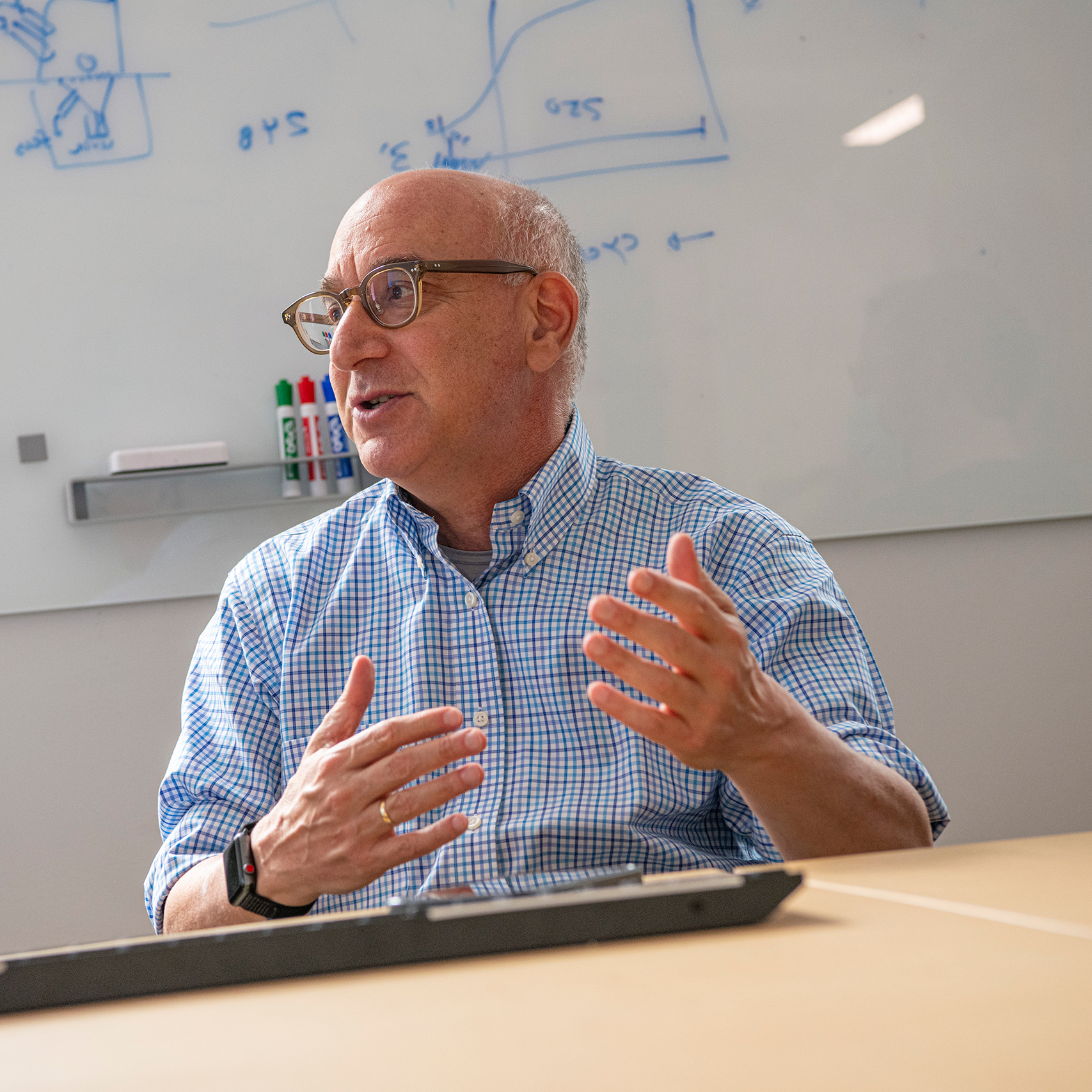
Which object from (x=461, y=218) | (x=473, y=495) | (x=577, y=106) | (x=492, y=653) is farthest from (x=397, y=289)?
(x=577, y=106)

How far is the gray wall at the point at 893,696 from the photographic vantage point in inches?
88.9

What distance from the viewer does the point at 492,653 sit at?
122cm

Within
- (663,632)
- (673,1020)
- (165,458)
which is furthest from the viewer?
(165,458)

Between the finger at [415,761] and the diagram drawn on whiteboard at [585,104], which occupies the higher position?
the diagram drawn on whiteboard at [585,104]

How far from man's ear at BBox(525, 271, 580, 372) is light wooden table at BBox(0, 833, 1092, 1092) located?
97 centimetres

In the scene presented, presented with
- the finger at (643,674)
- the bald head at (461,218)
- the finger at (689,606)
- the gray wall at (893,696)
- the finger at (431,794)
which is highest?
the bald head at (461,218)

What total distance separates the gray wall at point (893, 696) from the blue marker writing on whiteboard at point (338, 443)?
374 mm

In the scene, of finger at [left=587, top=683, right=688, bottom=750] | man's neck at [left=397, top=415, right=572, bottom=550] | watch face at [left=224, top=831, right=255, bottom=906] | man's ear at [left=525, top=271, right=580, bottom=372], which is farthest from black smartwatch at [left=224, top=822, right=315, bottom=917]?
man's ear at [left=525, top=271, right=580, bottom=372]

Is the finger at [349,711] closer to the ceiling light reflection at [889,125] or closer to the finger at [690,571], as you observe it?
the finger at [690,571]

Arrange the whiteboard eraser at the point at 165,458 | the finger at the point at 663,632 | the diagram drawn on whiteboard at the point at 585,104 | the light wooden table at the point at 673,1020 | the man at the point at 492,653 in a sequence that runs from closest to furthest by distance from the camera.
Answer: the light wooden table at the point at 673,1020 < the finger at the point at 663,632 < the man at the point at 492,653 < the whiteboard eraser at the point at 165,458 < the diagram drawn on whiteboard at the point at 585,104

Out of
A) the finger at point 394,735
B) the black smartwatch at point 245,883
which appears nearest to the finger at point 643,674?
the finger at point 394,735

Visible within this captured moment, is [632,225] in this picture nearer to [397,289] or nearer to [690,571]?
[397,289]

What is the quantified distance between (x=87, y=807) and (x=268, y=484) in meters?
0.76

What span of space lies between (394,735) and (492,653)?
→ 0.36 m
